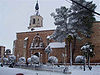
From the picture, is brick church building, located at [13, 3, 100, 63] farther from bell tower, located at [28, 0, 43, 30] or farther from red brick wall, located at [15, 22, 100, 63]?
bell tower, located at [28, 0, 43, 30]

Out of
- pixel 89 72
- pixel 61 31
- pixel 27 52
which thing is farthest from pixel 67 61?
pixel 27 52

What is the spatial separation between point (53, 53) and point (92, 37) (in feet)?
24.9

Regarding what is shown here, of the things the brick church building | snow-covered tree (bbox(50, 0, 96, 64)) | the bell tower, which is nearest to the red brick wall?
the brick church building

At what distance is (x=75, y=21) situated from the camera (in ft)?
88.9

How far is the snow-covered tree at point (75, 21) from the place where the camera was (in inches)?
1065

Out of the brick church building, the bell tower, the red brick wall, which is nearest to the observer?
the red brick wall

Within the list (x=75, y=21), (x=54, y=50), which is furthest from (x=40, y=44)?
(x=75, y=21)

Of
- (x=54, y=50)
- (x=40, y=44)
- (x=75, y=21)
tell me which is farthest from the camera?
(x=40, y=44)

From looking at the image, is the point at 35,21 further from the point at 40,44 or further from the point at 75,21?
the point at 75,21

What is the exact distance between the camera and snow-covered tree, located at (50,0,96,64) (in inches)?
1065

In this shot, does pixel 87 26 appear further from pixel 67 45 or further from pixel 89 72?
pixel 89 72

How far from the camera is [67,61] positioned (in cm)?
2942

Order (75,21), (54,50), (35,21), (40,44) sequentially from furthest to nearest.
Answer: (35,21), (40,44), (54,50), (75,21)

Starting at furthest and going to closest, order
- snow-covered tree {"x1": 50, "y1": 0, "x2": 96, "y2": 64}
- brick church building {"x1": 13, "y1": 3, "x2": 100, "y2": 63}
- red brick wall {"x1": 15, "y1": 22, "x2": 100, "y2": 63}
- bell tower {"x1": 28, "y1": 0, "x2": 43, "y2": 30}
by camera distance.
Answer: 1. bell tower {"x1": 28, "y1": 0, "x2": 43, "y2": 30}
2. brick church building {"x1": 13, "y1": 3, "x2": 100, "y2": 63}
3. red brick wall {"x1": 15, "y1": 22, "x2": 100, "y2": 63}
4. snow-covered tree {"x1": 50, "y1": 0, "x2": 96, "y2": 64}
